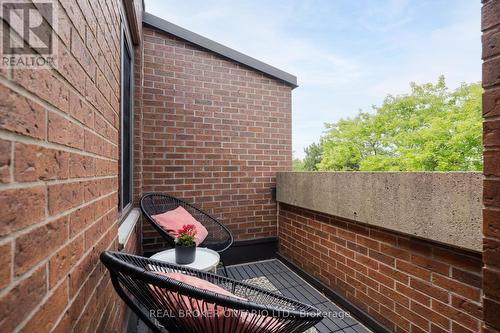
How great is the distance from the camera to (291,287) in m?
2.89

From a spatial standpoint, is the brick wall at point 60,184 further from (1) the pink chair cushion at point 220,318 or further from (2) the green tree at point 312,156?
(2) the green tree at point 312,156

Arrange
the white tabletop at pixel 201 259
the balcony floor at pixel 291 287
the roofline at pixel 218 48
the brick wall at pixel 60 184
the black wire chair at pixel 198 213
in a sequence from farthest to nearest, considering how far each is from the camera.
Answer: the roofline at pixel 218 48 → the black wire chair at pixel 198 213 → the balcony floor at pixel 291 287 → the white tabletop at pixel 201 259 → the brick wall at pixel 60 184

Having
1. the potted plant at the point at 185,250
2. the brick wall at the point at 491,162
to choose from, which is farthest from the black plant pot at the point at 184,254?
the brick wall at the point at 491,162

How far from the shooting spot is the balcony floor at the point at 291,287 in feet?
7.21

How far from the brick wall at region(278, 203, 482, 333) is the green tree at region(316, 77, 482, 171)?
44.0 ft

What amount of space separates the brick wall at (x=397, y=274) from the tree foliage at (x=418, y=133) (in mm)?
13446

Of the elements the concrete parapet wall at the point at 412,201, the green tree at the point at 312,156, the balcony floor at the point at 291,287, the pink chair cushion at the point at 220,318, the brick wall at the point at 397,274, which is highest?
the green tree at the point at 312,156

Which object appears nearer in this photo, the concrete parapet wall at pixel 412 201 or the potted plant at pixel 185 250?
the concrete parapet wall at pixel 412 201

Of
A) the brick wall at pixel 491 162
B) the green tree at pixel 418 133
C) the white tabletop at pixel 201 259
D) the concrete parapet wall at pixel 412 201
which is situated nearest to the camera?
the brick wall at pixel 491 162

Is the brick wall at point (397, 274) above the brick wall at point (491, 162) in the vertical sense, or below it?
below

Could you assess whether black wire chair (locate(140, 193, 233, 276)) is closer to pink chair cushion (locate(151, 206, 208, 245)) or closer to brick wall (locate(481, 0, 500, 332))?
pink chair cushion (locate(151, 206, 208, 245))

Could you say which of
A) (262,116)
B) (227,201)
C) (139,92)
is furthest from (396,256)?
(139,92)

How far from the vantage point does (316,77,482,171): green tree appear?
12.3m

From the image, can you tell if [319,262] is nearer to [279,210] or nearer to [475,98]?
[279,210]
